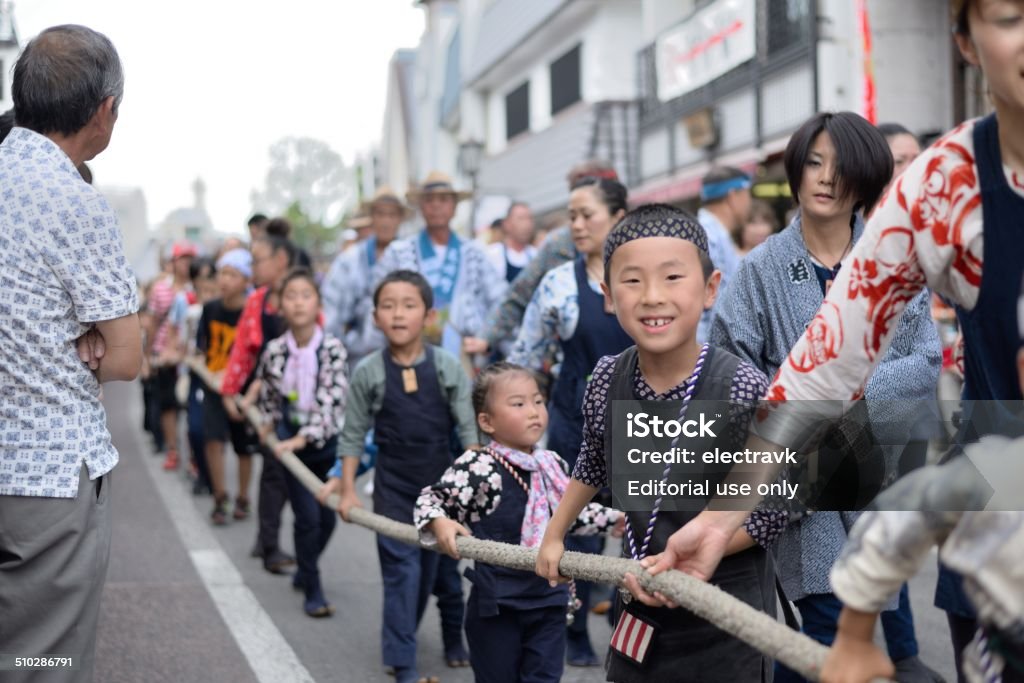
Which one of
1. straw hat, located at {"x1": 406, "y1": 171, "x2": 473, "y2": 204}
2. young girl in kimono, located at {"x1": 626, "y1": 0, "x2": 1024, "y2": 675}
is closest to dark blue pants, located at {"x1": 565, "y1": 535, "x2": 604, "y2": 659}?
young girl in kimono, located at {"x1": 626, "y1": 0, "x2": 1024, "y2": 675}

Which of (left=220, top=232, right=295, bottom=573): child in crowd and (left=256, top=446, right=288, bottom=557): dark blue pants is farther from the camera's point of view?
(left=220, top=232, right=295, bottom=573): child in crowd

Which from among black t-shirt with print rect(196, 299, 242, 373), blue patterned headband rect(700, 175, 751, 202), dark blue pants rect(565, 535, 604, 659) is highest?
blue patterned headband rect(700, 175, 751, 202)

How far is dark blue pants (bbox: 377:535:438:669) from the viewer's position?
16.4ft

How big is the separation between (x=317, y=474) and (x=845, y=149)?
3910 mm

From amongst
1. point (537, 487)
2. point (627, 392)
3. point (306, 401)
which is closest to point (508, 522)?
point (537, 487)

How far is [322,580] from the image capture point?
7.01m

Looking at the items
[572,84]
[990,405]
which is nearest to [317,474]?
[990,405]

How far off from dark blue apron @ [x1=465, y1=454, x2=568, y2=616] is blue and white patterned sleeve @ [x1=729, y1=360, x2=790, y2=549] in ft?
3.89

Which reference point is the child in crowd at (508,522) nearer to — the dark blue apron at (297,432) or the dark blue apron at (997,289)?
the dark blue apron at (997,289)

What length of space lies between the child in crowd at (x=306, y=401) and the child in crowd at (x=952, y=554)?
4664mm

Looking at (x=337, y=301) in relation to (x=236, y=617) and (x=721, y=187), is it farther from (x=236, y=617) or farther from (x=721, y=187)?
(x=236, y=617)

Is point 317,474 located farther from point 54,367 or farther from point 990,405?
point 990,405

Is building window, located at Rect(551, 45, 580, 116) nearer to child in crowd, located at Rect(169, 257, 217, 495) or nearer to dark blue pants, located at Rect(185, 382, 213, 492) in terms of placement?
child in crowd, located at Rect(169, 257, 217, 495)

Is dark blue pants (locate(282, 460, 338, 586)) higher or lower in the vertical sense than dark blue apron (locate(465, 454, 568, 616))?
lower
